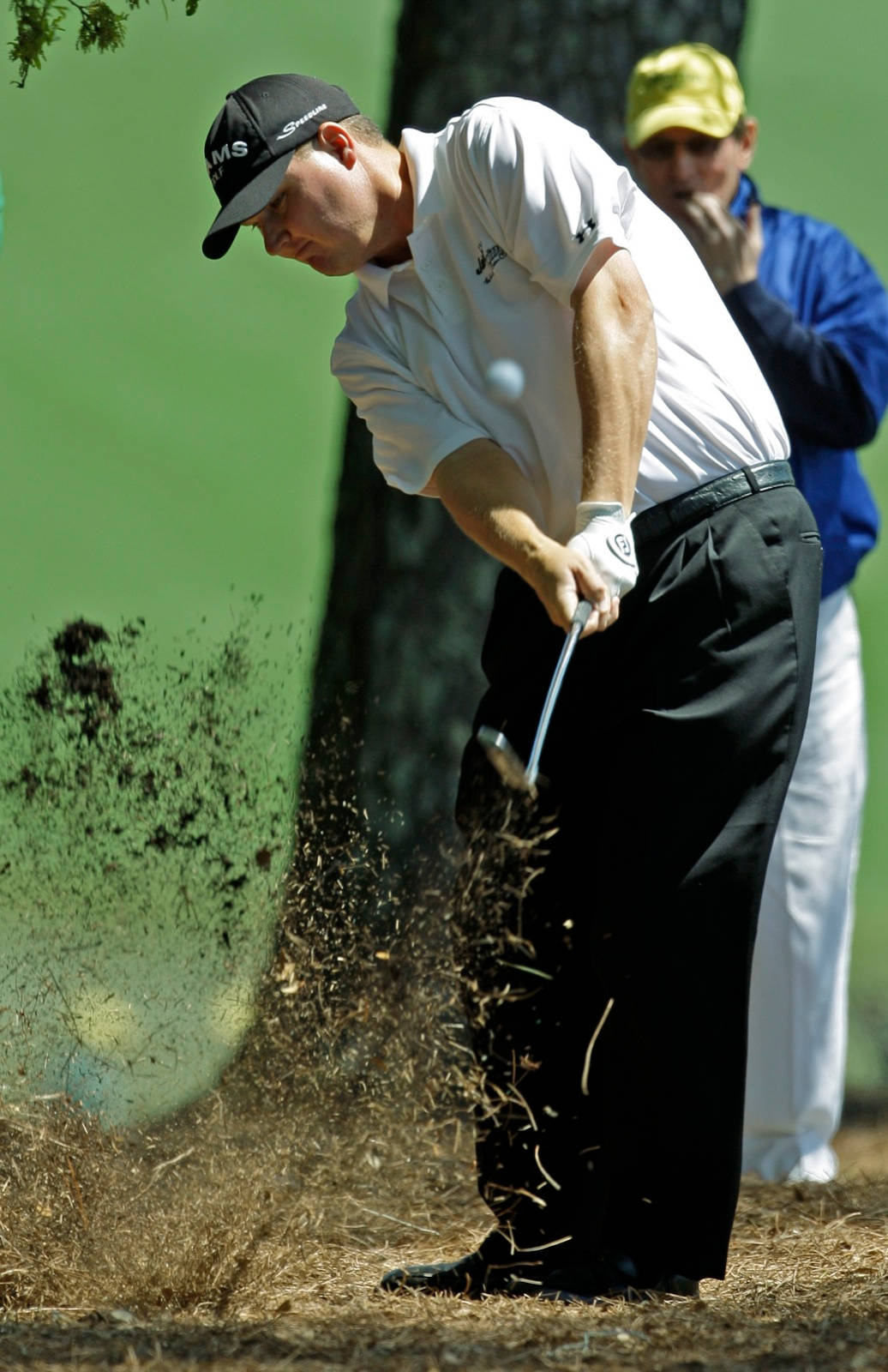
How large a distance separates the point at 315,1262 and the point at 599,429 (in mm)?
1777

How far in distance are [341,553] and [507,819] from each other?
83.5 inches

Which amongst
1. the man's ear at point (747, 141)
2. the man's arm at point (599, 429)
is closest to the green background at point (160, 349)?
the man's ear at point (747, 141)

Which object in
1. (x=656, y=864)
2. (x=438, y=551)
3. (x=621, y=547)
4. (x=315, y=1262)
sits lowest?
(x=315, y=1262)

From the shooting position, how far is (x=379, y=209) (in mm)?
3078

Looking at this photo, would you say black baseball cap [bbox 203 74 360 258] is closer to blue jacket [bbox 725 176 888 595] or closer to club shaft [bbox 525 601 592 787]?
club shaft [bbox 525 601 592 787]

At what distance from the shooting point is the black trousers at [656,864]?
9.51 feet

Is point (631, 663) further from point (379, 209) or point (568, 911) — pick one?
point (379, 209)

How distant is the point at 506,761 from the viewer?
2939 millimetres

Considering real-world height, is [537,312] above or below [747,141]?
below

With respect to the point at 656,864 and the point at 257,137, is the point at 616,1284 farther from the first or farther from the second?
the point at 257,137

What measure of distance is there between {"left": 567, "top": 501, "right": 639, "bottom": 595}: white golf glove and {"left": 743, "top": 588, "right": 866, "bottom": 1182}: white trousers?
178cm

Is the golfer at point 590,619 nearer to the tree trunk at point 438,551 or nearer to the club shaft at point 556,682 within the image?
the club shaft at point 556,682

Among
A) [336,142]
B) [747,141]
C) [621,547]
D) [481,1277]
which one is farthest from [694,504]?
[747,141]

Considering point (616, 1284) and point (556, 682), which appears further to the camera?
point (616, 1284)
